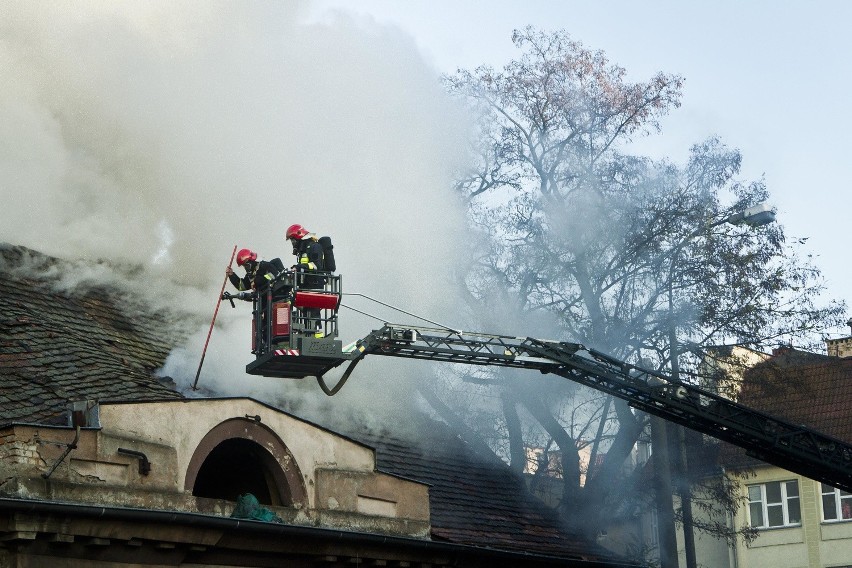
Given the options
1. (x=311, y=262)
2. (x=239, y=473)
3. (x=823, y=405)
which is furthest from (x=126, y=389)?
(x=823, y=405)

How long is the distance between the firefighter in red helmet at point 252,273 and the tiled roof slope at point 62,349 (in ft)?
5.37

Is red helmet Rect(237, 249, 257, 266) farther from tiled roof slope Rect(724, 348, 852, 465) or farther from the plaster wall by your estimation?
tiled roof slope Rect(724, 348, 852, 465)

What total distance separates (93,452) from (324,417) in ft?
22.0

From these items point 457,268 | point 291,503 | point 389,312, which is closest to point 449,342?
point 291,503

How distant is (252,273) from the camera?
15945 millimetres

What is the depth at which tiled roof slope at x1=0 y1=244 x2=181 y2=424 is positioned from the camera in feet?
50.2

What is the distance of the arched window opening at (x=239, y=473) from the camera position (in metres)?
16.3

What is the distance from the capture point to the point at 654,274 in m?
24.5

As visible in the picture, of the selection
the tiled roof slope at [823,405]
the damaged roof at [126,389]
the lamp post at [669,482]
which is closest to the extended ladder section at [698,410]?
the damaged roof at [126,389]

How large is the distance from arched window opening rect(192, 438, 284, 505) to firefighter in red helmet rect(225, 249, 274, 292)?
5.80 ft

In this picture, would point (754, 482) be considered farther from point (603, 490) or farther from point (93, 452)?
point (93, 452)

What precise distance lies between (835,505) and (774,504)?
1686 millimetres

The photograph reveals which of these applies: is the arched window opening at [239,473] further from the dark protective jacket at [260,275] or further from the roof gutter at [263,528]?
the dark protective jacket at [260,275]

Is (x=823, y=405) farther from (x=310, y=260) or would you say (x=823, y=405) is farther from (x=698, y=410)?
(x=310, y=260)
